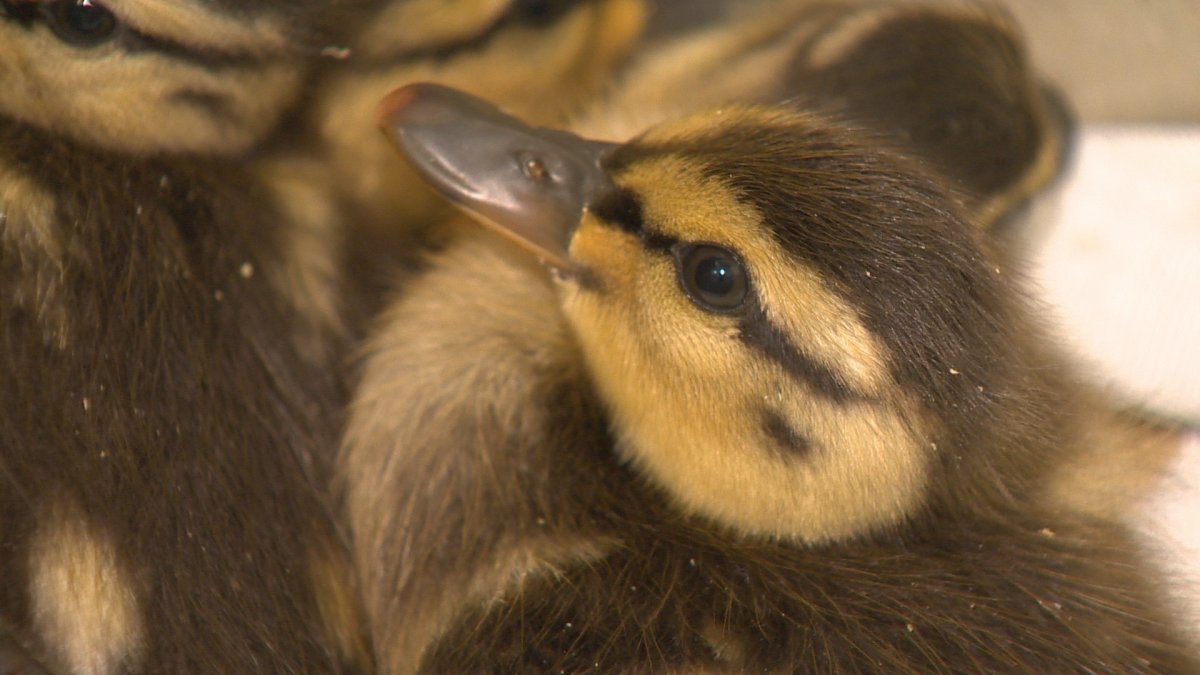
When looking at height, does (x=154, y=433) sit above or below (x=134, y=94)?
below

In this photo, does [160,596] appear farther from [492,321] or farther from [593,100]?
[593,100]

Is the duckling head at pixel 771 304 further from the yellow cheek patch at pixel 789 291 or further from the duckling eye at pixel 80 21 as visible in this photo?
the duckling eye at pixel 80 21

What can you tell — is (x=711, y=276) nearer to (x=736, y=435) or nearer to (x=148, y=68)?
(x=736, y=435)

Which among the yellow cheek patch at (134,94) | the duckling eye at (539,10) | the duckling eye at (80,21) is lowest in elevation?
the yellow cheek patch at (134,94)

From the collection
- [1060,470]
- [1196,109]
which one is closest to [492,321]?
[1060,470]

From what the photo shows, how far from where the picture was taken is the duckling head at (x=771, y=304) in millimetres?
982

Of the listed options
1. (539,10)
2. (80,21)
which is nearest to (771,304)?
(539,10)

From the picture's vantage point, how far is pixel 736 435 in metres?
1.06

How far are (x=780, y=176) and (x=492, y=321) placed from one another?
1.20 feet

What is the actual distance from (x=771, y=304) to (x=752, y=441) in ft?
0.41

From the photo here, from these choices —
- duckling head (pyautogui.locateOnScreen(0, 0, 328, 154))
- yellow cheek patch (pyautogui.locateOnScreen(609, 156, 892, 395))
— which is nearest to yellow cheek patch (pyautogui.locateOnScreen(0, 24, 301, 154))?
duckling head (pyautogui.locateOnScreen(0, 0, 328, 154))

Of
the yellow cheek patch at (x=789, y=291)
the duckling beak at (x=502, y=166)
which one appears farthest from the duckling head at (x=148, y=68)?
the yellow cheek patch at (x=789, y=291)

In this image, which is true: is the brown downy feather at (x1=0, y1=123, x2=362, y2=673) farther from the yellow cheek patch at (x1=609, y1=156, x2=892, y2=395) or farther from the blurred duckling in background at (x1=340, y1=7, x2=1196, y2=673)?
the yellow cheek patch at (x1=609, y1=156, x2=892, y2=395)

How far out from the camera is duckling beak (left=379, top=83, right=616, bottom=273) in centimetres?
113
